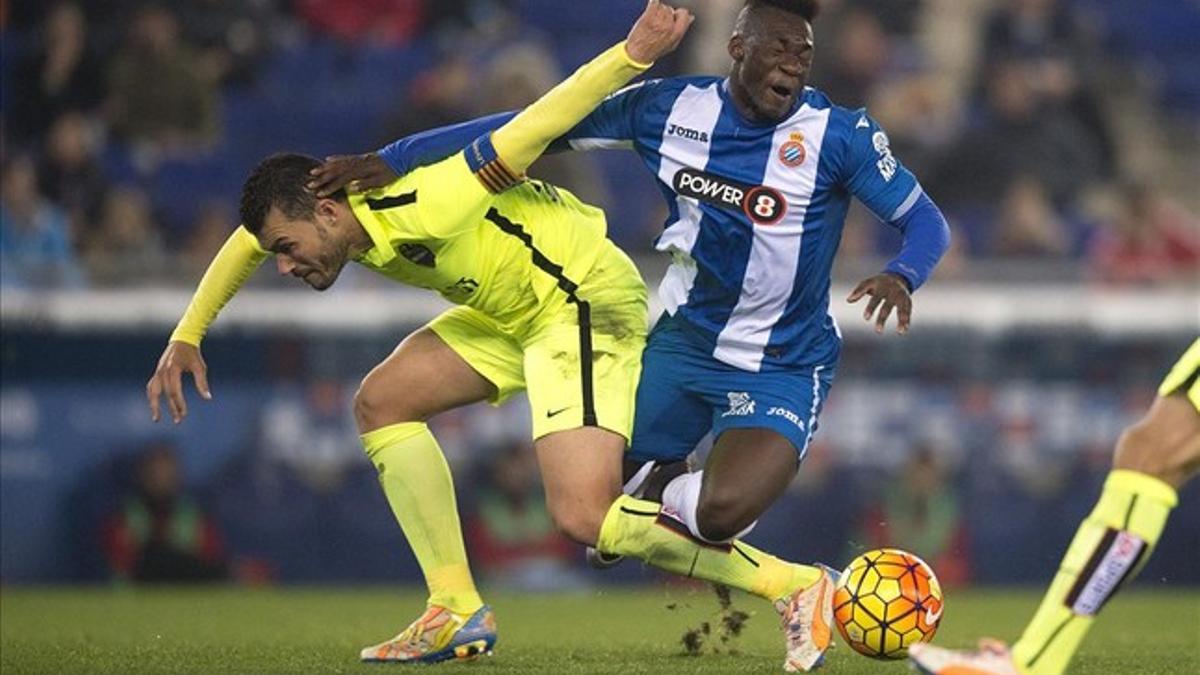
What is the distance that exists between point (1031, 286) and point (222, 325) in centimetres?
A: 496

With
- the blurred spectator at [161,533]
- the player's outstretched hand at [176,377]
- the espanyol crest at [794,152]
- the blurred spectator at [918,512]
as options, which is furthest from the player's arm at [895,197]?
the blurred spectator at [161,533]

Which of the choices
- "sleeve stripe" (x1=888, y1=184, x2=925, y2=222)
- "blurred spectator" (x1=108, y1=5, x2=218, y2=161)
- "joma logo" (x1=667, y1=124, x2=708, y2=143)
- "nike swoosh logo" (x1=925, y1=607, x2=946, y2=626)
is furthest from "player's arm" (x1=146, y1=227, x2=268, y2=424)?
"blurred spectator" (x1=108, y1=5, x2=218, y2=161)

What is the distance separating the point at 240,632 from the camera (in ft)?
29.1

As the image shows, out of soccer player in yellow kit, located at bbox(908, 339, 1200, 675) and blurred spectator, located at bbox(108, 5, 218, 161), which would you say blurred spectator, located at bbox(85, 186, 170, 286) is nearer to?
blurred spectator, located at bbox(108, 5, 218, 161)

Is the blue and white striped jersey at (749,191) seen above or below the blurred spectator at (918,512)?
above

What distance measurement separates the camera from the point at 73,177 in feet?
43.8

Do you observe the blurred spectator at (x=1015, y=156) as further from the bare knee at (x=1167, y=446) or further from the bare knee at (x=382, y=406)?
the bare knee at (x=1167, y=446)

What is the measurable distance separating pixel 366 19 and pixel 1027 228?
534 cm

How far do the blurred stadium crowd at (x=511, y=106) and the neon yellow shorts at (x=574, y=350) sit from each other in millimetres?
5385

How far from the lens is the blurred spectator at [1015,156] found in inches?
563

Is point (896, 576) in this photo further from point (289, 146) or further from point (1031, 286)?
point (289, 146)

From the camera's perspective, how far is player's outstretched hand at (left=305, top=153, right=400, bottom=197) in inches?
270

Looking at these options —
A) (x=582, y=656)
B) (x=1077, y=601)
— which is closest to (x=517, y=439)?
(x=582, y=656)

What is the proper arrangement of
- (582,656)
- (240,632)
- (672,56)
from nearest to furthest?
(582,656)
(240,632)
(672,56)
